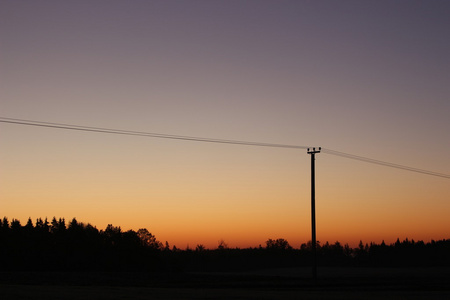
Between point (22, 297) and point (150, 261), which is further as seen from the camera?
point (150, 261)

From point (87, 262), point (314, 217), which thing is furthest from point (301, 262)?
point (314, 217)

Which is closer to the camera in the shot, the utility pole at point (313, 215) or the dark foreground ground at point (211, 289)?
the dark foreground ground at point (211, 289)

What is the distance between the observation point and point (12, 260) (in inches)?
4473

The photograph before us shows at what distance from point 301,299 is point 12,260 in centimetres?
9322

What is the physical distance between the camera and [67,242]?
399 feet

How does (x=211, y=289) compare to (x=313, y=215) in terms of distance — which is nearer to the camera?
(x=211, y=289)

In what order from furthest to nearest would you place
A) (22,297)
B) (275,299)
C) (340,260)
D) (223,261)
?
(340,260) → (223,261) → (275,299) → (22,297)

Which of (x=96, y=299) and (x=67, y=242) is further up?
(x=67, y=242)

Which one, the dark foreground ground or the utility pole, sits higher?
the utility pole

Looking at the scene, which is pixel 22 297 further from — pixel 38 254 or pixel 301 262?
pixel 301 262

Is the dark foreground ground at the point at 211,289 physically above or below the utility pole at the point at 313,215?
below

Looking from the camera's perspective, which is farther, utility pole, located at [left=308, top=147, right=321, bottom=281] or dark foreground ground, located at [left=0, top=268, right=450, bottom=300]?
utility pole, located at [left=308, top=147, right=321, bottom=281]

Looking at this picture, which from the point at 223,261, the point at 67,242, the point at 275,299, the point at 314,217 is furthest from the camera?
the point at 223,261

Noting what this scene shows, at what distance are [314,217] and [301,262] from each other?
437ft
